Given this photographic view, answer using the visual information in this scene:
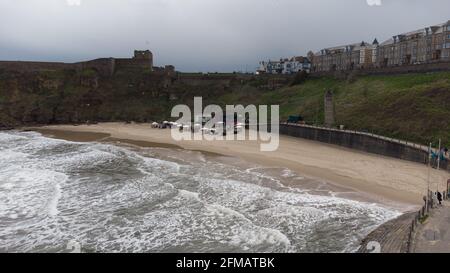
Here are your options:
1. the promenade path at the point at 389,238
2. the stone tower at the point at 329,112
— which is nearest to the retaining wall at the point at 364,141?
the stone tower at the point at 329,112

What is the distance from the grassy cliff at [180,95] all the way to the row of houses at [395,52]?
9.84 m

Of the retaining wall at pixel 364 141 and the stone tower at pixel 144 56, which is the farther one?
the stone tower at pixel 144 56

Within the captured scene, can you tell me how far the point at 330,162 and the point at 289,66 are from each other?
77.7 m

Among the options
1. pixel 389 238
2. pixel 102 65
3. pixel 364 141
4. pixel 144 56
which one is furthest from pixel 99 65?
pixel 389 238

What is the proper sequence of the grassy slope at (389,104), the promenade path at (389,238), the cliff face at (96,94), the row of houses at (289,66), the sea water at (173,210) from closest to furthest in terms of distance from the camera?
the promenade path at (389,238), the sea water at (173,210), the grassy slope at (389,104), the cliff face at (96,94), the row of houses at (289,66)

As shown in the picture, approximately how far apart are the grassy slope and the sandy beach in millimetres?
4205

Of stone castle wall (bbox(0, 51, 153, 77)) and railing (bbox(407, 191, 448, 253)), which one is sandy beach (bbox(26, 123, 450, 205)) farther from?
stone castle wall (bbox(0, 51, 153, 77))

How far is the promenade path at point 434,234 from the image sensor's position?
10446mm

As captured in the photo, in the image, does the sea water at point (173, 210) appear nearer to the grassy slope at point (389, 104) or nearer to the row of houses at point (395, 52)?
the grassy slope at point (389, 104)

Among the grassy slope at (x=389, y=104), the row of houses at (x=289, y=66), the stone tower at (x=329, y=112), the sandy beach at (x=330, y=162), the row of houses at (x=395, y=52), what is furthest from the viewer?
the row of houses at (x=289, y=66)

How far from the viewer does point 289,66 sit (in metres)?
102

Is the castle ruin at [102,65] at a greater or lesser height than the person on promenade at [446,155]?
greater

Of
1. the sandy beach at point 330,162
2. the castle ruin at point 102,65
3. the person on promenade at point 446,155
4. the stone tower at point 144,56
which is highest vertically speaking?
the stone tower at point 144,56

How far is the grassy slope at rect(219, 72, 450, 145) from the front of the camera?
30.7 meters
